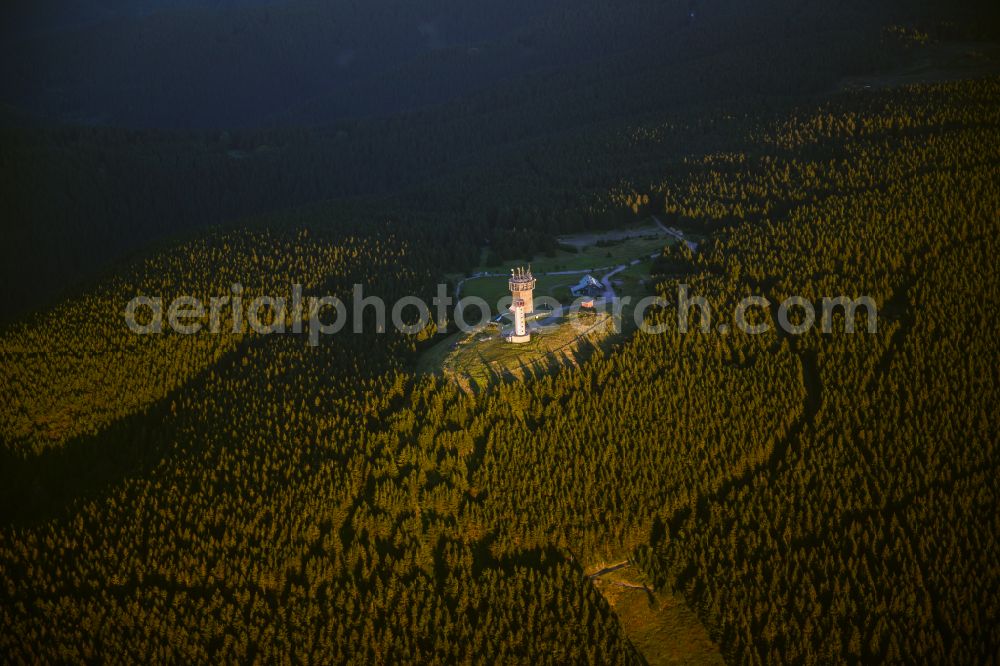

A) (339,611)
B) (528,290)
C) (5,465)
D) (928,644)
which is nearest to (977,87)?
(528,290)

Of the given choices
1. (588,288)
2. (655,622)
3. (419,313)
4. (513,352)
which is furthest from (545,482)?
(588,288)

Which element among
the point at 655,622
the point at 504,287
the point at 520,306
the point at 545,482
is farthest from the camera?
the point at 504,287

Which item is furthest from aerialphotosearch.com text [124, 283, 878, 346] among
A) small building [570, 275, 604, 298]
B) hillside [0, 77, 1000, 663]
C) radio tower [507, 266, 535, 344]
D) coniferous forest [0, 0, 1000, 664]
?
radio tower [507, 266, 535, 344]

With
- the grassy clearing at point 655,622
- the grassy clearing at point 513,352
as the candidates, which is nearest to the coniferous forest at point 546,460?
the grassy clearing at point 655,622

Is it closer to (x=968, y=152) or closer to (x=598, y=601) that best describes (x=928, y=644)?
(x=598, y=601)

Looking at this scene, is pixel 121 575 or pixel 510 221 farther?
pixel 510 221

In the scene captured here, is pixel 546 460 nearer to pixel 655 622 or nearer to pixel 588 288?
pixel 655 622
